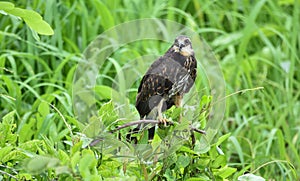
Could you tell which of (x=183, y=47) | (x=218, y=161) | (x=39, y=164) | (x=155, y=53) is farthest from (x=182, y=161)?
(x=155, y=53)

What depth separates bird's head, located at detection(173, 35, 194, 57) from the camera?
7.14ft

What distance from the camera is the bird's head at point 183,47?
2.18 metres

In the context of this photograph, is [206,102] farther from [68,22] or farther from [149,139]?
[68,22]

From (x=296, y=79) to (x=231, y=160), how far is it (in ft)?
4.04

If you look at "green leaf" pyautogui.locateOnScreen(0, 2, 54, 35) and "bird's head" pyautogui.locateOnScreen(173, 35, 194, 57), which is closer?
"green leaf" pyautogui.locateOnScreen(0, 2, 54, 35)

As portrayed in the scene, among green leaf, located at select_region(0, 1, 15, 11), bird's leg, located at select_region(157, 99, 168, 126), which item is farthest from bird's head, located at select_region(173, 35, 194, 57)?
green leaf, located at select_region(0, 1, 15, 11)

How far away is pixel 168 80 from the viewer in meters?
2.17

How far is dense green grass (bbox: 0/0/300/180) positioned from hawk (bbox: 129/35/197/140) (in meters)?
0.94

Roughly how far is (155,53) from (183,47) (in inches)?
69.3

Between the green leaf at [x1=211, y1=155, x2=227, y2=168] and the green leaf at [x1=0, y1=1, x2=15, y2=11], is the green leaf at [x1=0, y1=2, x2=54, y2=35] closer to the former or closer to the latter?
the green leaf at [x1=0, y1=1, x2=15, y2=11]

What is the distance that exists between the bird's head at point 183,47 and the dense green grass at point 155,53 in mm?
1022

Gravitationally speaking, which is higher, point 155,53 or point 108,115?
point 108,115

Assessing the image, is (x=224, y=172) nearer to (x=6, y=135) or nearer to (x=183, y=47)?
(x=183, y=47)

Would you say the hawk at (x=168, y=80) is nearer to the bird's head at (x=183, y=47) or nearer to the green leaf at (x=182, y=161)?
the bird's head at (x=183, y=47)
